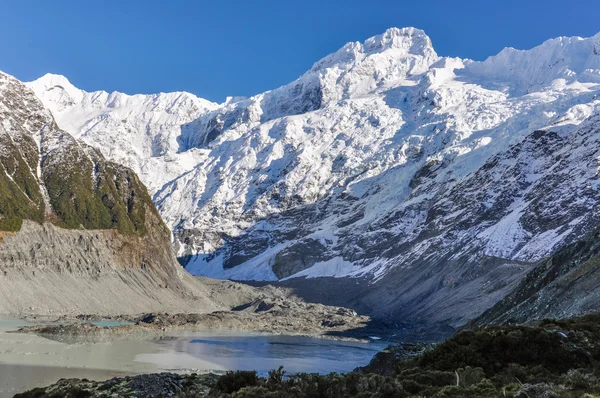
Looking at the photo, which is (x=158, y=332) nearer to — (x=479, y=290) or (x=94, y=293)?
(x=94, y=293)

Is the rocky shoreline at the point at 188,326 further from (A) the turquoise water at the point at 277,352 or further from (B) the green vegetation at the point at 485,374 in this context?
(B) the green vegetation at the point at 485,374

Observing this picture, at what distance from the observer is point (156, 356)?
95938mm

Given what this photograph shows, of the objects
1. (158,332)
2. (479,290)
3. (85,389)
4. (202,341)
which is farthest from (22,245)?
(85,389)

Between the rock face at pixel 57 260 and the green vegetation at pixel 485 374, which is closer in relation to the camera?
the green vegetation at pixel 485 374

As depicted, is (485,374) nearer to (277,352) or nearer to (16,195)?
(277,352)

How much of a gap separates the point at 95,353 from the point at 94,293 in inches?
3447

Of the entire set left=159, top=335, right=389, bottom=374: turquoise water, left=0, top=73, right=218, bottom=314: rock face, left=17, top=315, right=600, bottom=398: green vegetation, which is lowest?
left=159, top=335, right=389, bottom=374: turquoise water

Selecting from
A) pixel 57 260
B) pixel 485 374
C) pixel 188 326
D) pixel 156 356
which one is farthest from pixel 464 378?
pixel 57 260

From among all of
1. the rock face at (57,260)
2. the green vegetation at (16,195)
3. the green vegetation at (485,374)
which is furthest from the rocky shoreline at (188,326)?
the green vegetation at (485,374)

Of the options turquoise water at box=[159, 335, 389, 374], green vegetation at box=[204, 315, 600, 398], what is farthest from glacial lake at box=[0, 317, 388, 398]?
green vegetation at box=[204, 315, 600, 398]

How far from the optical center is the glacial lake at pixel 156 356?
6906 centimetres

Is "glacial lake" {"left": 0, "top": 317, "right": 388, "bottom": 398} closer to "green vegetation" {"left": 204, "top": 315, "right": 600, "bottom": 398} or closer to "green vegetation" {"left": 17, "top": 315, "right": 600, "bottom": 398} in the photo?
"green vegetation" {"left": 17, "top": 315, "right": 600, "bottom": 398}

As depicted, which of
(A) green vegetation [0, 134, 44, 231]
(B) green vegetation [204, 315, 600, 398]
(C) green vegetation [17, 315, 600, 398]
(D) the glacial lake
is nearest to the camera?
(B) green vegetation [204, 315, 600, 398]

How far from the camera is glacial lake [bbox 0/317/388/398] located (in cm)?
6906
